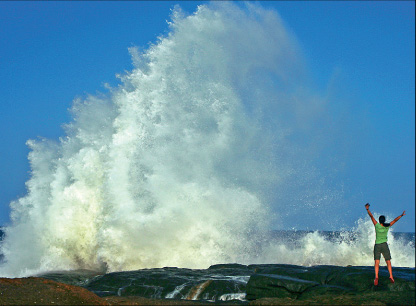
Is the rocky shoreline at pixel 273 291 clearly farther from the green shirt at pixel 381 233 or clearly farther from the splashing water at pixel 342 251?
the splashing water at pixel 342 251

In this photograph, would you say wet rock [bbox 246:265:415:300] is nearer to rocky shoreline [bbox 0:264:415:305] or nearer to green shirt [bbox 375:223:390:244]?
rocky shoreline [bbox 0:264:415:305]

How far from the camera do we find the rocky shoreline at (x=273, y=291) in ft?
32.2

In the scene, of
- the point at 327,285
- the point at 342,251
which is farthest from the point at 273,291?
the point at 342,251

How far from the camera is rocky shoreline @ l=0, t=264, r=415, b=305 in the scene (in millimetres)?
9828

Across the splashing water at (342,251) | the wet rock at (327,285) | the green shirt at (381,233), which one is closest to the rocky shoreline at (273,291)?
the wet rock at (327,285)

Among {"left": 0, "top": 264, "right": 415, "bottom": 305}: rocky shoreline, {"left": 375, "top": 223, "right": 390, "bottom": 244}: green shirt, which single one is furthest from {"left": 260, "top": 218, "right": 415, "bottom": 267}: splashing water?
→ {"left": 375, "top": 223, "right": 390, "bottom": 244}: green shirt

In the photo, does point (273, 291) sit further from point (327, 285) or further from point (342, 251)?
point (342, 251)

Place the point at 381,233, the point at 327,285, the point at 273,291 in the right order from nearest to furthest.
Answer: the point at 381,233 → the point at 273,291 → the point at 327,285

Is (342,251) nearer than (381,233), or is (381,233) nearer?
(381,233)

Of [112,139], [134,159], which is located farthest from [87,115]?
[134,159]

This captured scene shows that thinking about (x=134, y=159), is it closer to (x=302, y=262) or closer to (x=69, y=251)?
(x=69, y=251)

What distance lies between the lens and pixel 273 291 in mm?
11359

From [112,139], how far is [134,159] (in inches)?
86.0

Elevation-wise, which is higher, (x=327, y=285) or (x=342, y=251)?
(x=342, y=251)
